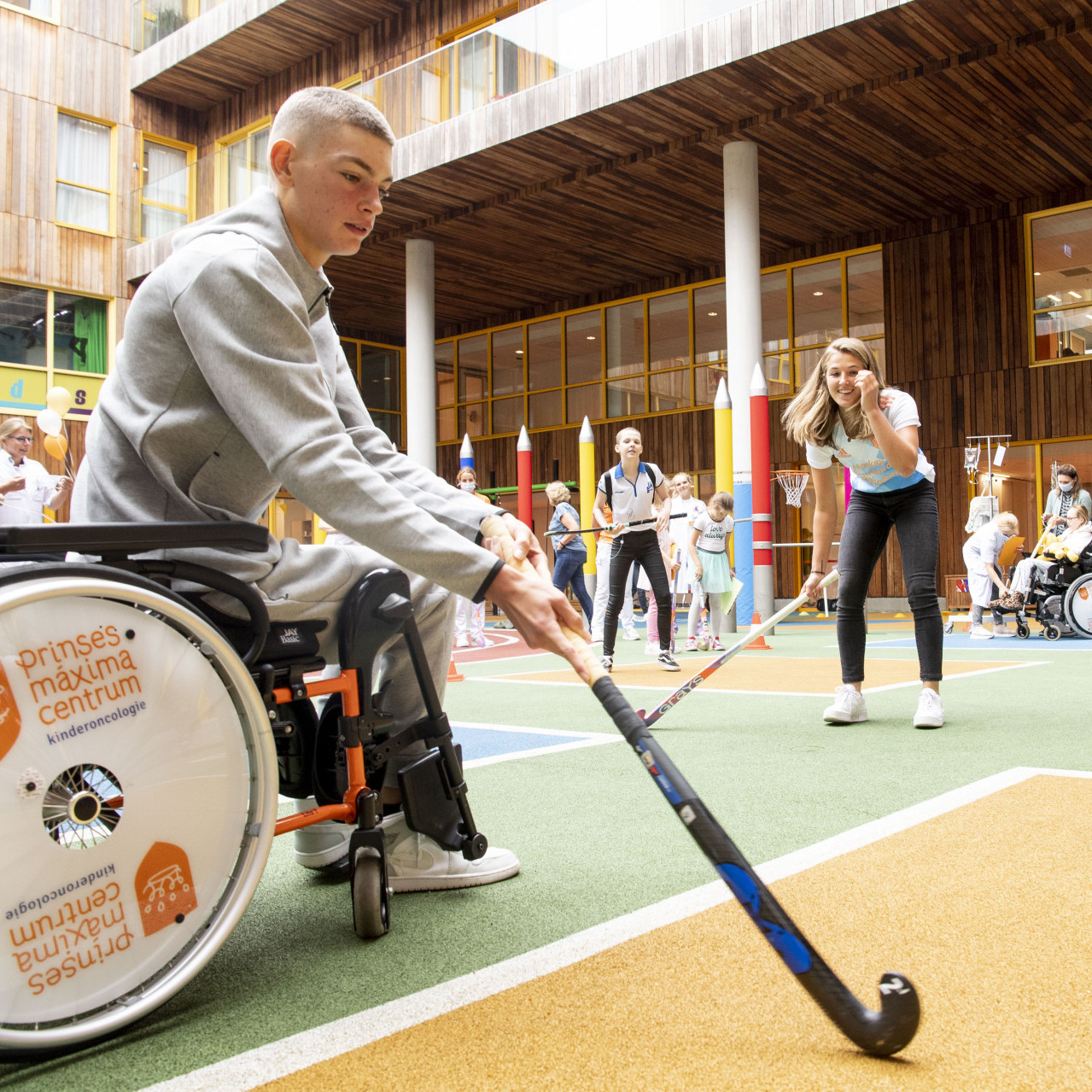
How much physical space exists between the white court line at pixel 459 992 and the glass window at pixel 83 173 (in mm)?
20787

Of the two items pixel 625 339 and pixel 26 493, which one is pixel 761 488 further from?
pixel 625 339

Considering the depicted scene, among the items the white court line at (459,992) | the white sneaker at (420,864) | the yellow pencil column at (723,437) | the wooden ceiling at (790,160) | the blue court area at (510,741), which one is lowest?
the blue court area at (510,741)

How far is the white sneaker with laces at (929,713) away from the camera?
4664mm

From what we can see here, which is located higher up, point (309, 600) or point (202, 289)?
point (202, 289)

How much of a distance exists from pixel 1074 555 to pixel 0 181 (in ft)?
58.8

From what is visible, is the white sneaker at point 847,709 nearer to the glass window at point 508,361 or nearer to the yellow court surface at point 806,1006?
the yellow court surface at point 806,1006

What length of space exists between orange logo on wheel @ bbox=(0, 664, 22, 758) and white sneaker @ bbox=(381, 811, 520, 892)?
3.45 ft

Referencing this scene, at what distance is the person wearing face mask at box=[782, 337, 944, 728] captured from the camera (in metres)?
4.77

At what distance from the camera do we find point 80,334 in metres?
20.0

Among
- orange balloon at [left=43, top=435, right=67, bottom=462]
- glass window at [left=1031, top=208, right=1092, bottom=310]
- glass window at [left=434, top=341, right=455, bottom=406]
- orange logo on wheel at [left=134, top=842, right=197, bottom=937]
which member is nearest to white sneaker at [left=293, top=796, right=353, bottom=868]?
orange logo on wheel at [left=134, top=842, right=197, bottom=937]

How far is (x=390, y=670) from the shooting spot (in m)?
2.34

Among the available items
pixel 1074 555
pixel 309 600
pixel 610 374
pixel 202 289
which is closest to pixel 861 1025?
pixel 309 600

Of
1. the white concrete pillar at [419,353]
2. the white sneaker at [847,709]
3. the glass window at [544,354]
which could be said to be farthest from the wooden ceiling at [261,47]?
the white sneaker at [847,709]

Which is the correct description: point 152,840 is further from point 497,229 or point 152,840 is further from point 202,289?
point 497,229
